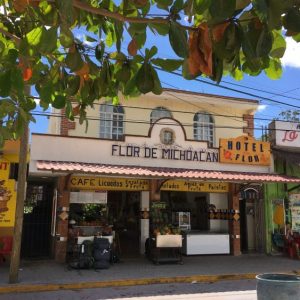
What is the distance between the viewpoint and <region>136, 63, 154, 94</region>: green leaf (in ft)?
11.1

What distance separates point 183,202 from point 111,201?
10.0 feet

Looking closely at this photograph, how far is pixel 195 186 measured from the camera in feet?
57.4

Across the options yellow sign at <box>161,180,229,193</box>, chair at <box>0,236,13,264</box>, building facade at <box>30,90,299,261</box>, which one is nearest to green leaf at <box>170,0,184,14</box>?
building facade at <box>30,90,299,261</box>

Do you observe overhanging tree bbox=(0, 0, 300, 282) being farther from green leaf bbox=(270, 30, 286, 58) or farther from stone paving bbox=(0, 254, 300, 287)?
stone paving bbox=(0, 254, 300, 287)

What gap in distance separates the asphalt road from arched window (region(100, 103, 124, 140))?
7.74 m

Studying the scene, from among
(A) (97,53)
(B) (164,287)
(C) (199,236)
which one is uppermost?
(A) (97,53)

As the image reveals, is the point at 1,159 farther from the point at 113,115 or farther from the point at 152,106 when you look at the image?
the point at 152,106

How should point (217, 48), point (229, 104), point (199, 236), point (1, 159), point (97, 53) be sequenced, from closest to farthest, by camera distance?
point (217, 48) → point (97, 53) → point (1, 159) → point (199, 236) → point (229, 104)

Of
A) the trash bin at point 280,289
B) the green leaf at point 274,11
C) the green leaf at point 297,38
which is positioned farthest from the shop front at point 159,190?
the green leaf at point 274,11

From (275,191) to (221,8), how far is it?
58.6ft

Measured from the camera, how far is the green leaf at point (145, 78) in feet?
11.1

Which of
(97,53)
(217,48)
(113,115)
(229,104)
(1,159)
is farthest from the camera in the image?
(229,104)

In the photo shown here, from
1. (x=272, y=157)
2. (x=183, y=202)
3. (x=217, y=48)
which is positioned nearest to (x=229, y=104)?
(x=272, y=157)

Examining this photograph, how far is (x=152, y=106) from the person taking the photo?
19078 mm
